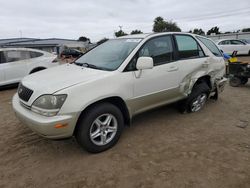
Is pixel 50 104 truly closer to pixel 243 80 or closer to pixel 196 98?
pixel 196 98

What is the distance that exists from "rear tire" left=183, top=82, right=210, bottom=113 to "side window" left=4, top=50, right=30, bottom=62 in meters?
6.13

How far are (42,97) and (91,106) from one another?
2.14 ft

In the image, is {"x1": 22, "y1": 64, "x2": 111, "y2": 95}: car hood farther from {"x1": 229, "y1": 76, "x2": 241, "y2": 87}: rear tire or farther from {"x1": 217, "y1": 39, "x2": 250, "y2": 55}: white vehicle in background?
{"x1": 217, "y1": 39, "x2": 250, "y2": 55}: white vehicle in background

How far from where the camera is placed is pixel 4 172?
2.78 m

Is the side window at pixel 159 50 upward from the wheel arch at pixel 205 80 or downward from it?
upward

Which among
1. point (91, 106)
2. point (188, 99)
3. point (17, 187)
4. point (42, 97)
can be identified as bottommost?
point (17, 187)

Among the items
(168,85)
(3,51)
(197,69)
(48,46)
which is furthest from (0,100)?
(48,46)

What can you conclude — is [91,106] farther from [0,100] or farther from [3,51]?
[3,51]

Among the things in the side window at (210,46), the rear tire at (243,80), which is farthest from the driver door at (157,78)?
the rear tire at (243,80)

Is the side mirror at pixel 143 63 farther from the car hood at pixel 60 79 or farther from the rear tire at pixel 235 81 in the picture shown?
the rear tire at pixel 235 81

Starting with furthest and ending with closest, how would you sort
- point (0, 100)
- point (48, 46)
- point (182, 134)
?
1. point (48, 46)
2. point (0, 100)
3. point (182, 134)

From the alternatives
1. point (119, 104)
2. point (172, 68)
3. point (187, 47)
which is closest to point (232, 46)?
point (187, 47)

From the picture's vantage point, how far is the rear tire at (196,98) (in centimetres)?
445

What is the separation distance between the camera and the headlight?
2654mm
